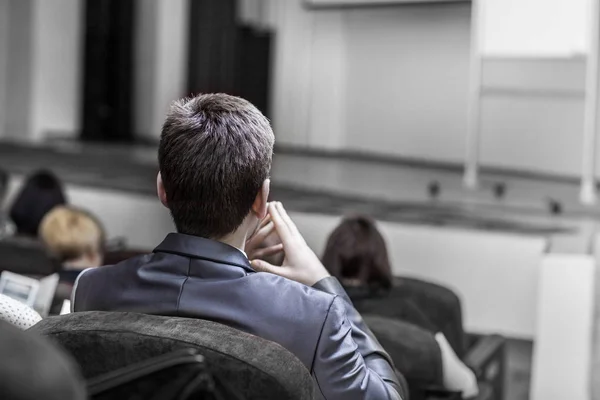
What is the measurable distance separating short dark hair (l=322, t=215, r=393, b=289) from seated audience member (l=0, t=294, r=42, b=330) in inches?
62.4

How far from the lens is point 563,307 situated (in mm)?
4734

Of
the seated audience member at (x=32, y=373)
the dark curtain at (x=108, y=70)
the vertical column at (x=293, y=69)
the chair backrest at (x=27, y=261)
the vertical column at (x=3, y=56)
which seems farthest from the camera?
the dark curtain at (x=108, y=70)

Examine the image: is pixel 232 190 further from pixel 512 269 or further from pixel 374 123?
pixel 374 123

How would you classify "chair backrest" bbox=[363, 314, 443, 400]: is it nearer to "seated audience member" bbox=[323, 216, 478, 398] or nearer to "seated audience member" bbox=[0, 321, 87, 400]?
"seated audience member" bbox=[323, 216, 478, 398]

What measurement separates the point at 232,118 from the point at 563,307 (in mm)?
3467

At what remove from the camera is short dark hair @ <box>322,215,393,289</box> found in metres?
3.12

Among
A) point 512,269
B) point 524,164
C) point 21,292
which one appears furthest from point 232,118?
point 524,164

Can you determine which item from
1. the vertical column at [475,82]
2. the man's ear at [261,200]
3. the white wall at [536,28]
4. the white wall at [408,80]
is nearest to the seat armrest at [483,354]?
the man's ear at [261,200]

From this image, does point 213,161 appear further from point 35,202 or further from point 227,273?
point 35,202

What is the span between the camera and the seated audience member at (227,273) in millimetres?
1510

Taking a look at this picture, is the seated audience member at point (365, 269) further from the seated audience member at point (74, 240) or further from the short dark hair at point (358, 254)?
the seated audience member at point (74, 240)

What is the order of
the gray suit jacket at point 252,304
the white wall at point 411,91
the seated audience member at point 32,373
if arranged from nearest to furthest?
the seated audience member at point 32,373
the gray suit jacket at point 252,304
the white wall at point 411,91

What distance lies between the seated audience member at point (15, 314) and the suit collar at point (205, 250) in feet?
0.80

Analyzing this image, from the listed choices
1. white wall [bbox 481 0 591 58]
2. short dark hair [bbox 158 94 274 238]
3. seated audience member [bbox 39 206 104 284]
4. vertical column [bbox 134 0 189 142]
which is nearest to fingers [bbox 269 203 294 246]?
short dark hair [bbox 158 94 274 238]
